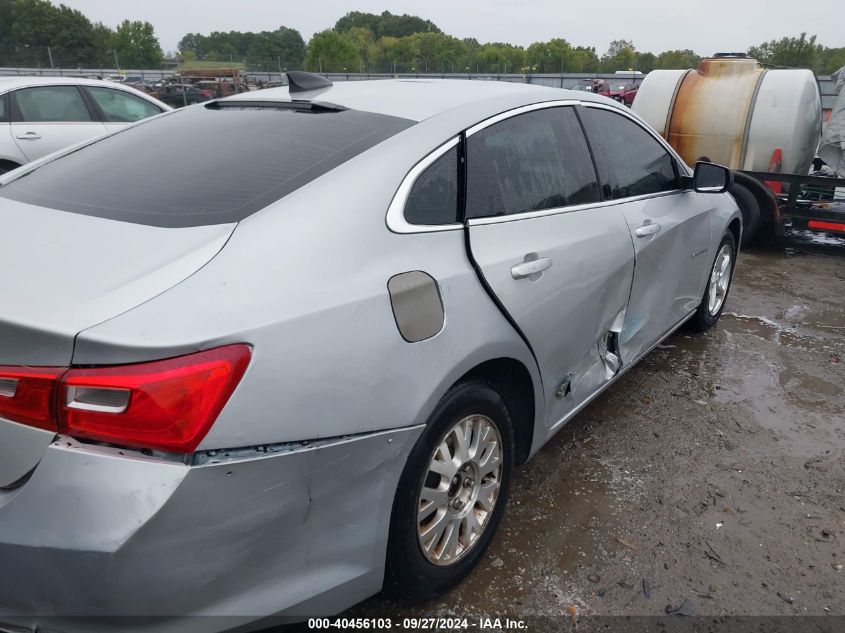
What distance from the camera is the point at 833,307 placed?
5668 mm

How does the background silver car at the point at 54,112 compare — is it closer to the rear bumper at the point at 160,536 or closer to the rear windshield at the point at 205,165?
the rear windshield at the point at 205,165

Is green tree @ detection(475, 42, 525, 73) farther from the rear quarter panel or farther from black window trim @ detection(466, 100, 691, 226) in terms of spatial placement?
the rear quarter panel

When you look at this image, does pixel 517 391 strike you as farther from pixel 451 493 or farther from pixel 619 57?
pixel 619 57

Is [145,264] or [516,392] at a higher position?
[145,264]

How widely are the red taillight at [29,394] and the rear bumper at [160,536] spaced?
7cm

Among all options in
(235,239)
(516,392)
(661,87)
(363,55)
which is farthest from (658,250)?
(363,55)

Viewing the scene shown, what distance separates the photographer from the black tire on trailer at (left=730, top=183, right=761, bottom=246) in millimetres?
7316

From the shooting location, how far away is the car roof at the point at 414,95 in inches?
95.3

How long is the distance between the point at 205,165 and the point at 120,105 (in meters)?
6.24

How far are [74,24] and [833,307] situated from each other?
8983 centimetres

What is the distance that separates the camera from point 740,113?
7457 millimetres

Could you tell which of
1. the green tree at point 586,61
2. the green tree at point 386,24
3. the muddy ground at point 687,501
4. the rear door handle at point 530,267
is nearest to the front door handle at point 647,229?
the rear door handle at point 530,267

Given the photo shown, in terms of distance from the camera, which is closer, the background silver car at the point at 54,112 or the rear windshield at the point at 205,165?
the rear windshield at the point at 205,165

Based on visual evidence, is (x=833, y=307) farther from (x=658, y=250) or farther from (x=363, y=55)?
(x=363, y=55)
